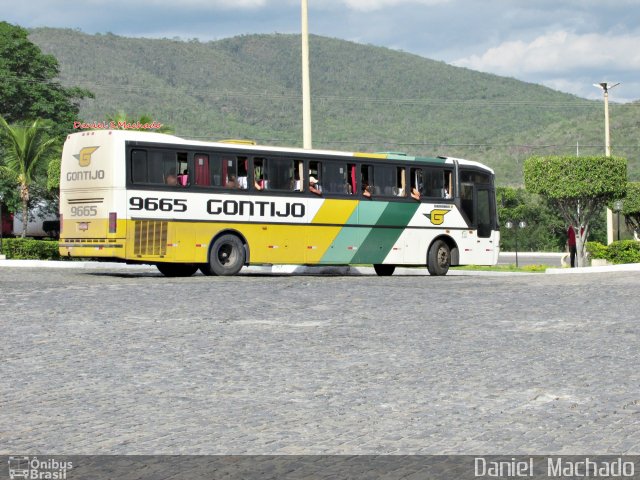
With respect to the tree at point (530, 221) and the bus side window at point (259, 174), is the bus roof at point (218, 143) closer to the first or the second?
the bus side window at point (259, 174)

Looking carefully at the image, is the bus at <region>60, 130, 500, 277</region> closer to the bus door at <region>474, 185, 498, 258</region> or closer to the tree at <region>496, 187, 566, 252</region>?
the bus door at <region>474, 185, 498, 258</region>

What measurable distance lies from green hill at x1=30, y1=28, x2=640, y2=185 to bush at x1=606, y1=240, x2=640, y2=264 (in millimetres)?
59756

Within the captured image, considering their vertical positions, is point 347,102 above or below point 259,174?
above

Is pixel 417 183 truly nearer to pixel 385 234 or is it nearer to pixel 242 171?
pixel 385 234

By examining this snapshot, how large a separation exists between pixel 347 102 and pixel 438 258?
138m

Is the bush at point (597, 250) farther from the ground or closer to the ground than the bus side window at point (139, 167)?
closer to the ground

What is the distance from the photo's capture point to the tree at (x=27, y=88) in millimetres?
68375

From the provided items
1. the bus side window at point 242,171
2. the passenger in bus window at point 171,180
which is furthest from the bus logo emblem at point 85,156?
the bus side window at point 242,171

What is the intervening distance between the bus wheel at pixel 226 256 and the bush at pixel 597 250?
16.4 m

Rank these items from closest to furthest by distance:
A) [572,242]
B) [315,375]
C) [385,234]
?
[315,375] → [385,234] → [572,242]

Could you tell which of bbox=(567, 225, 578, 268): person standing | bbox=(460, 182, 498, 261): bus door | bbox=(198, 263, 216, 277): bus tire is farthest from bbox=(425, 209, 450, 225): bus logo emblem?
bbox=(567, 225, 578, 268): person standing

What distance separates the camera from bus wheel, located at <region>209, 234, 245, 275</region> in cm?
2494

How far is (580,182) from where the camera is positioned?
3828 centimetres

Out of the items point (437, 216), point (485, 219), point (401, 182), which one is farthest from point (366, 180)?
point (485, 219)
